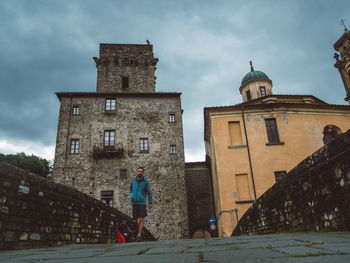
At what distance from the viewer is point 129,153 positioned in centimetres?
2094

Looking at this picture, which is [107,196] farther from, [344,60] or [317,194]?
[344,60]

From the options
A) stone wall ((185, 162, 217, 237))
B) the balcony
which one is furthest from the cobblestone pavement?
stone wall ((185, 162, 217, 237))

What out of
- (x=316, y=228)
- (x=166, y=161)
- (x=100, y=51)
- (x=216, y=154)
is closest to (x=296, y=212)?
(x=316, y=228)

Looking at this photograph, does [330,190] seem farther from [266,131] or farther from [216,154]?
[266,131]

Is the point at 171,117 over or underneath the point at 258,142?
over

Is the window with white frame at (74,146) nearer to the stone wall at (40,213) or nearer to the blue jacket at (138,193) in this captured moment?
the stone wall at (40,213)

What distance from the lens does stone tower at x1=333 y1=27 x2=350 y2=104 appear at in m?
23.0

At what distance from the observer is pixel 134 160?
20734 millimetres

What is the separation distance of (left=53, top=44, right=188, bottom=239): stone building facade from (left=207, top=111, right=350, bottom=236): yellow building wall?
4485mm

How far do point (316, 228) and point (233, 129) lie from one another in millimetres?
12898

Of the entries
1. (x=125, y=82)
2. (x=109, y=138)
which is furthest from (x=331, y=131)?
(x=125, y=82)

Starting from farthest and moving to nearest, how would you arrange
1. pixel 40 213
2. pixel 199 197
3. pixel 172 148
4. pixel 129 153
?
pixel 199 197 < pixel 172 148 < pixel 129 153 < pixel 40 213

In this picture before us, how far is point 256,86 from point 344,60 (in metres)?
7.94

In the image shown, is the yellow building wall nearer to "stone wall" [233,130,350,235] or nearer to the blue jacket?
"stone wall" [233,130,350,235]
